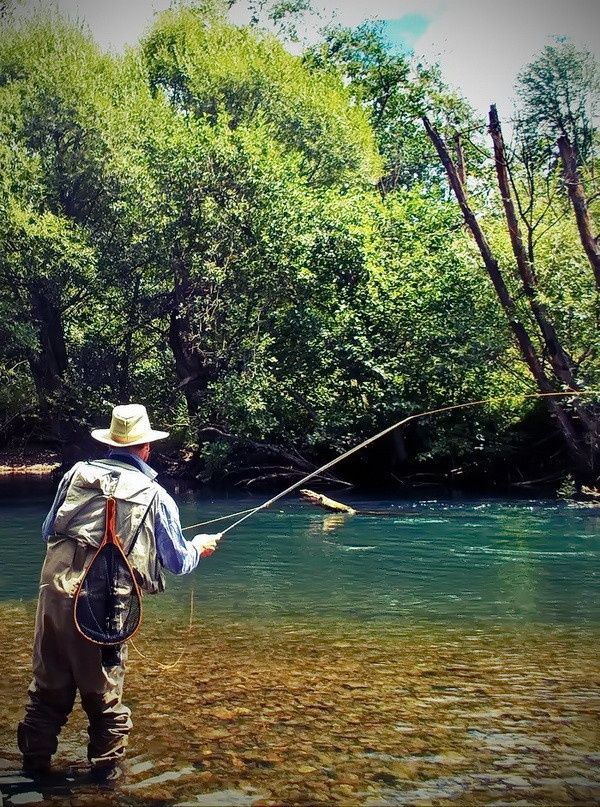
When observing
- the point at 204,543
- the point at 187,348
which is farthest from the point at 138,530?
the point at 187,348

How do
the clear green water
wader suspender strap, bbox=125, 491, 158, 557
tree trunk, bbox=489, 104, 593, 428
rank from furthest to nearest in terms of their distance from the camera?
tree trunk, bbox=489, 104, 593, 428 → the clear green water → wader suspender strap, bbox=125, 491, 158, 557

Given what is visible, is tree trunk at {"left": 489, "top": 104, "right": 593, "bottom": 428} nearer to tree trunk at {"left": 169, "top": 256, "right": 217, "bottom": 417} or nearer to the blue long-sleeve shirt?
tree trunk at {"left": 169, "top": 256, "right": 217, "bottom": 417}

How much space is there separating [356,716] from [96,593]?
207 cm

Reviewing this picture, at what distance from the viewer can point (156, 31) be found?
37688 mm

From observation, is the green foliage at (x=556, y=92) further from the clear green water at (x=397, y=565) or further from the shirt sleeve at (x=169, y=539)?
the shirt sleeve at (x=169, y=539)

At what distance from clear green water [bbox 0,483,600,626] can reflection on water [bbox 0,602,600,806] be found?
114cm

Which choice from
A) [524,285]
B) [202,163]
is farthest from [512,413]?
[202,163]

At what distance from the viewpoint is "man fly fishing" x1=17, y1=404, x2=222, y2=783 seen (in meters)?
4.43

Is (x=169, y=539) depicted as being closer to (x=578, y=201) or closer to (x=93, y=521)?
(x=93, y=521)

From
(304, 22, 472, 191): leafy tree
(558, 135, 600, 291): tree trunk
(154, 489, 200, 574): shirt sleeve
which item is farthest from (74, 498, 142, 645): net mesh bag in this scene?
(304, 22, 472, 191): leafy tree

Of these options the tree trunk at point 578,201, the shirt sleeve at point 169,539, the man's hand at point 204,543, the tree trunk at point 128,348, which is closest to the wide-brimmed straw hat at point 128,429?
the shirt sleeve at point 169,539

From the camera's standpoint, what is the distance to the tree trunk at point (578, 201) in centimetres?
1927

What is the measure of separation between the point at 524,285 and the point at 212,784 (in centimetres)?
1844

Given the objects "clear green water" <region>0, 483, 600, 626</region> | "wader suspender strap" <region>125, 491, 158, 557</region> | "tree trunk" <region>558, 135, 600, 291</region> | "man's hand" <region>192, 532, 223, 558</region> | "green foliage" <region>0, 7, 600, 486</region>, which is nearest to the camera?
"wader suspender strap" <region>125, 491, 158, 557</region>
